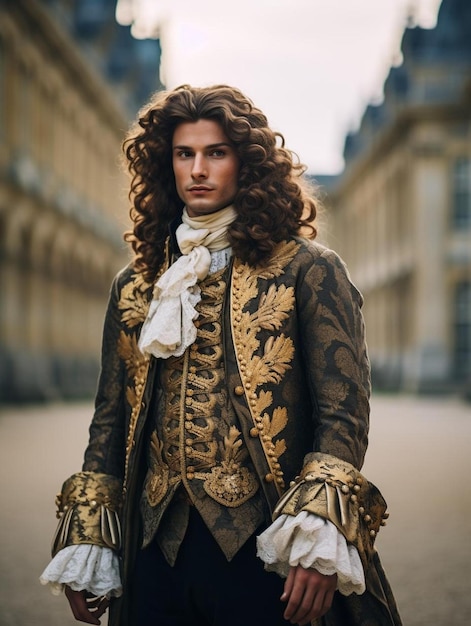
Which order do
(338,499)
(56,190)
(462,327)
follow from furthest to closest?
1. (462,327)
2. (56,190)
3. (338,499)

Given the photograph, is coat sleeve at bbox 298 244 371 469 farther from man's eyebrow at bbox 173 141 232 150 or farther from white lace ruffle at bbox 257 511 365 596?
man's eyebrow at bbox 173 141 232 150

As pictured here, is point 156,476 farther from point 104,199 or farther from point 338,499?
point 104,199

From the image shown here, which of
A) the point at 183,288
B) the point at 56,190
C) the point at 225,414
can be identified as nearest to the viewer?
the point at 225,414

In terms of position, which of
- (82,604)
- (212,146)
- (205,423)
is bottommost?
(82,604)

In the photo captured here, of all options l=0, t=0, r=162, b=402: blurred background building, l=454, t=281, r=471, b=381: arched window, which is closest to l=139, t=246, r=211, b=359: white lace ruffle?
l=0, t=0, r=162, b=402: blurred background building

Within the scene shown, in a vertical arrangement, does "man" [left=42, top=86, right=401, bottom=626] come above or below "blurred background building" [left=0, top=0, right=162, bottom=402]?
below

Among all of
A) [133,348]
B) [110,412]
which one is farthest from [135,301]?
[110,412]

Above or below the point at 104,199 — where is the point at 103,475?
below

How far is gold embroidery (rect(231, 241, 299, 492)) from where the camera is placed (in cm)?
263

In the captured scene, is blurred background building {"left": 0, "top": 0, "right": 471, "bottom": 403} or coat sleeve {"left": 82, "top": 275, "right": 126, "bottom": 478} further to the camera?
blurred background building {"left": 0, "top": 0, "right": 471, "bottom": 403}

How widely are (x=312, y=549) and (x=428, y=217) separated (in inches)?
1255

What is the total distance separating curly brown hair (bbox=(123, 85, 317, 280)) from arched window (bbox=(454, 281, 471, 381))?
100 feet

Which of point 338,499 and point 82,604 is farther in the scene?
point 82,604

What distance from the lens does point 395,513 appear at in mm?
7938
